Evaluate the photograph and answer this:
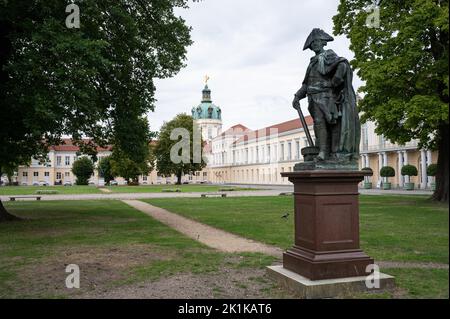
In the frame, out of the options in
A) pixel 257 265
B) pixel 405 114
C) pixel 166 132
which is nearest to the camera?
pixel 257 265

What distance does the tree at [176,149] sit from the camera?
68312 millimetres

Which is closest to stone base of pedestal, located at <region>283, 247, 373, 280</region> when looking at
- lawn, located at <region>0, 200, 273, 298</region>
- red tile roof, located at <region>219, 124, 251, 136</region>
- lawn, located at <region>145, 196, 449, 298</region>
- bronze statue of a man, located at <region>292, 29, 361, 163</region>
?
lawn, located at <region>145, 196, 449, 298</region>

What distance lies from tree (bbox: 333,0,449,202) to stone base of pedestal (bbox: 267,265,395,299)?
1416 centimetres

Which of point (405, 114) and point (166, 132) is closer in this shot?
point (405, 114)

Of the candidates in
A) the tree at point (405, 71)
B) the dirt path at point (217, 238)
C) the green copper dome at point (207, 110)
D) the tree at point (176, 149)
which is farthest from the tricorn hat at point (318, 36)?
the green copper dome at point (207, 110)

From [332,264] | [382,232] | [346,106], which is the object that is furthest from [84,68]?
[382,232]

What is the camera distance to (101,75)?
1527 centimetres

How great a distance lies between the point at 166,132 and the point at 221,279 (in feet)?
210

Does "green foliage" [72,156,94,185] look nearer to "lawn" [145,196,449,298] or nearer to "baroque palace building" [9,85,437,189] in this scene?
"baroque palace building" [9,85,437,189]

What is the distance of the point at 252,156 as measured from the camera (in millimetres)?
90000

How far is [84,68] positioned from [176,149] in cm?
5737

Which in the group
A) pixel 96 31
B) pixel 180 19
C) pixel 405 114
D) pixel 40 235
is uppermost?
pixel 180 19
